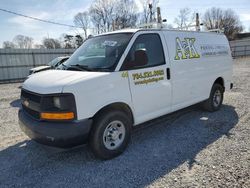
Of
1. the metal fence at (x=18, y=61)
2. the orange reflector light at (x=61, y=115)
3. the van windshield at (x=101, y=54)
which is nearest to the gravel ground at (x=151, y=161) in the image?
the orange reflector light at (x=61, y=115)

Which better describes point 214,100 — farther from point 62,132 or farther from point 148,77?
point 62,132

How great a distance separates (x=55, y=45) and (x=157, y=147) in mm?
46601

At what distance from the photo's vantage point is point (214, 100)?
627 centimetres

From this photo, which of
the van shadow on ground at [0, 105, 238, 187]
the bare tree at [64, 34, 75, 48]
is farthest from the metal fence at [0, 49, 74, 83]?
the bare tree at [64, 34, 75, 48]

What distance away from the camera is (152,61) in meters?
4.23

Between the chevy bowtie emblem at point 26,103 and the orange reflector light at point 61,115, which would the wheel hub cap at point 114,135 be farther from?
the chevy bowtie emblem at point 26,103

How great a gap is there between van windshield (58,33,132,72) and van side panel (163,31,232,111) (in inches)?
44.9

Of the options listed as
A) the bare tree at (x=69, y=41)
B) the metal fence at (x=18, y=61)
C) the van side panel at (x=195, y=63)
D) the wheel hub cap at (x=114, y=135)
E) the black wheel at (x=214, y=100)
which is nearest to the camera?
the wheel hub cap at (x=114, y=135)

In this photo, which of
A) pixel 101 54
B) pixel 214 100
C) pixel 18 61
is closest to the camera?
pixel 101 54

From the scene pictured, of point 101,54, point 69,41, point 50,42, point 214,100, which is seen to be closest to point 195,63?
point 214,100

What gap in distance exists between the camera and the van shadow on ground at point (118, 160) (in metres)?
3.23

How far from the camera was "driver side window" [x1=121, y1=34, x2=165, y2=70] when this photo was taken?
3832mm

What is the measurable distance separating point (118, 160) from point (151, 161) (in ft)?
1.79

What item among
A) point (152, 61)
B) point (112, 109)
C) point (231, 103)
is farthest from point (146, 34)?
point (231, 103)
